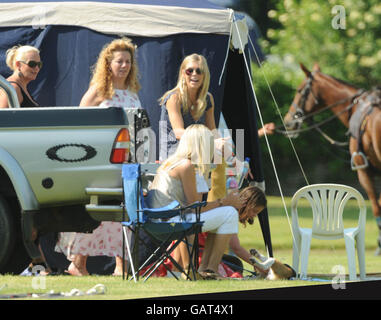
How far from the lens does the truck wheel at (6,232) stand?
852 cm

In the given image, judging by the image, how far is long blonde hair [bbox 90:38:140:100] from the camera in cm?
911

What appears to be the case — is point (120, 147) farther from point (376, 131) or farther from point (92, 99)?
point (376, 131)

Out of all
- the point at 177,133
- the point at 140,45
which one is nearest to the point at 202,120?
the point at 177,133

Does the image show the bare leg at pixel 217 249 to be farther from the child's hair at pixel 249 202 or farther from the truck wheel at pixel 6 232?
the truck wheel at pixel 6 232

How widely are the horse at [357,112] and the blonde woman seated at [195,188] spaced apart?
6.57 m

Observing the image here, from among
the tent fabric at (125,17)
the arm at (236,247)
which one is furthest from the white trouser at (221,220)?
the tent fabric at (125,17)

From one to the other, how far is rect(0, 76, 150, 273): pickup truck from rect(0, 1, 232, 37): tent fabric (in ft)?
4.88

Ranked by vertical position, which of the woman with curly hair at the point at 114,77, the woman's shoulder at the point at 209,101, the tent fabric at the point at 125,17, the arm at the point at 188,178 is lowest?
the arm at the point at 188,178

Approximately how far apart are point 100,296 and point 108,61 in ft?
8.29

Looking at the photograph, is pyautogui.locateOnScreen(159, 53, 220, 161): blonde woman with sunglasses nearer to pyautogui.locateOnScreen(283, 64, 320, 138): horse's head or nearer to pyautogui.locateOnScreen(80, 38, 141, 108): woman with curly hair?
pyautogui.locateOnScreen(80, 38, 141, 108): woman with curly hair

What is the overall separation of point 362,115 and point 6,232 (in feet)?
24.8

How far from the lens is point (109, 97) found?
9.09 meters

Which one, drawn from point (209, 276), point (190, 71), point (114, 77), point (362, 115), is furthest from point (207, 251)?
point (362, 115)
